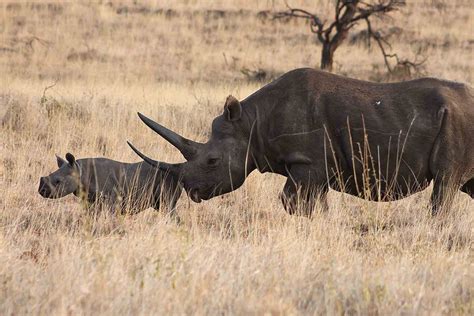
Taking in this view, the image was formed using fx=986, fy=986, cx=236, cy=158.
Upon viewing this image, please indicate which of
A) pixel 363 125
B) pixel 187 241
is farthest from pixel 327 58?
pixel 187 241

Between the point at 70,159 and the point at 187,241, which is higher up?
the point at 187,241

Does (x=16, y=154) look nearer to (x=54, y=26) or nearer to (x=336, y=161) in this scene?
(x=336, y=161)

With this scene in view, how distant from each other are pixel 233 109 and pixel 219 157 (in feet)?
1.42

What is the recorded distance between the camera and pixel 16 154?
1153 cm

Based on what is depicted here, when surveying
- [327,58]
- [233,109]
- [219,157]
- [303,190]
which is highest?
[233,109]

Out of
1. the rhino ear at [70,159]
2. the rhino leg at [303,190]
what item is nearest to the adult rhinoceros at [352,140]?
the rhino leg at [303,190]

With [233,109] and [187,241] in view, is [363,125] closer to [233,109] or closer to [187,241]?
[233,109]

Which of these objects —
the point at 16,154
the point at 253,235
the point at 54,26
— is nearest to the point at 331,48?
the point at 54,26

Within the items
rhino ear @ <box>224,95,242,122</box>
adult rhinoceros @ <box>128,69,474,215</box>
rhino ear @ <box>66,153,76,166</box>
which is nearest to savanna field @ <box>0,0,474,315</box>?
adult rhinoceros @ <box>128,69,474,215</box>

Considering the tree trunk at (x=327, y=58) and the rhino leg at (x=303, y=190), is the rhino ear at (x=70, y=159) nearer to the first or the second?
the rhino leg at (x=303, y=190)

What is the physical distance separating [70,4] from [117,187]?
948 inches

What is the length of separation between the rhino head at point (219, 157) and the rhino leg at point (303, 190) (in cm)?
46

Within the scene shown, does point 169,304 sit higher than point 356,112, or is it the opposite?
point 356,112

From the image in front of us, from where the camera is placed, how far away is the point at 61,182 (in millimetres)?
9180
